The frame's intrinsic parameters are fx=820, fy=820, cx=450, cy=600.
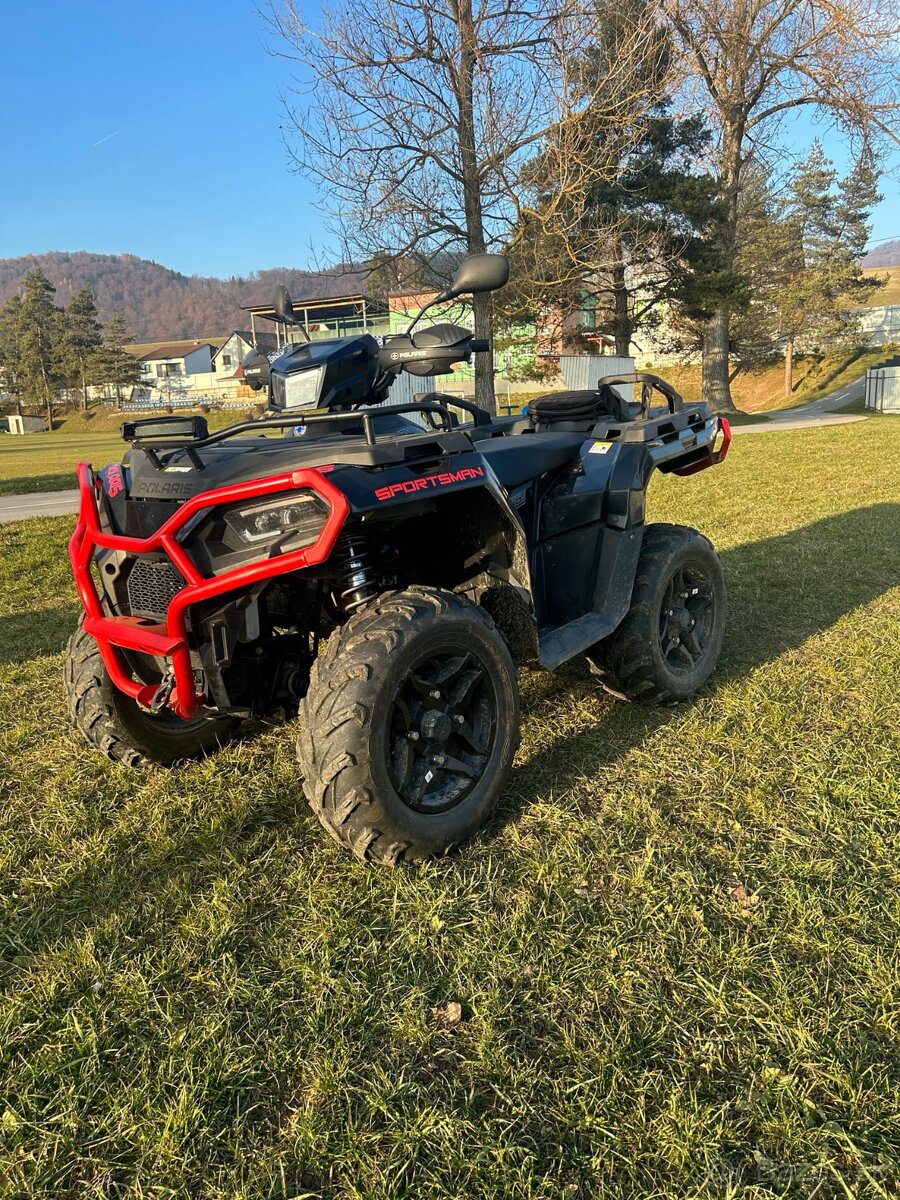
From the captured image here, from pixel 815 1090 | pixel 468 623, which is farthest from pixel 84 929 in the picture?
pixel 815 1090

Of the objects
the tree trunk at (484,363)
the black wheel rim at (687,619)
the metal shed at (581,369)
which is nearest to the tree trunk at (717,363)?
the metal shed at (581,369)

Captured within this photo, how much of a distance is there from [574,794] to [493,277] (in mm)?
1768

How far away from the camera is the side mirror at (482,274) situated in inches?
102

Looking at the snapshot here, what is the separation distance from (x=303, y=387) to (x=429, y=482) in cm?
88

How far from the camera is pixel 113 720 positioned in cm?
293

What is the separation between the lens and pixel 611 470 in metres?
3.40

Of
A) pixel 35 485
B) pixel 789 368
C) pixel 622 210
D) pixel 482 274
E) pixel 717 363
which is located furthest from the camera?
pixel 789 368

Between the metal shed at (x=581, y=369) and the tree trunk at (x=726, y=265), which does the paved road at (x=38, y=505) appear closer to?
the tree trunk at (x=726, y=265)

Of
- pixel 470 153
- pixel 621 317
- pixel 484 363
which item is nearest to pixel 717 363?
pixel 621 317

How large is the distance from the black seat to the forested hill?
109m

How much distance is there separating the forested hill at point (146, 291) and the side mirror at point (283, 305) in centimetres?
10830

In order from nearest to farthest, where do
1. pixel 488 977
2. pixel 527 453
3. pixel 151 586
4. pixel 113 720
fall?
1. pixel 488 977
2. pixel 151 586
3. pixel 113 720
4. pixel 527 453

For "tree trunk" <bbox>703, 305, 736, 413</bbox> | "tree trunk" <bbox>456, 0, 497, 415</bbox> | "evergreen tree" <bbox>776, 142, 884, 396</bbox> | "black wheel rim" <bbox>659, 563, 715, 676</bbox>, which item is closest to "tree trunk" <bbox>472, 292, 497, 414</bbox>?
"tree trunk" <bbox>456, 0, 497, 415</bbox>

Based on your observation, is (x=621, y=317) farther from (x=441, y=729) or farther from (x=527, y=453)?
(x=441, y=729)
